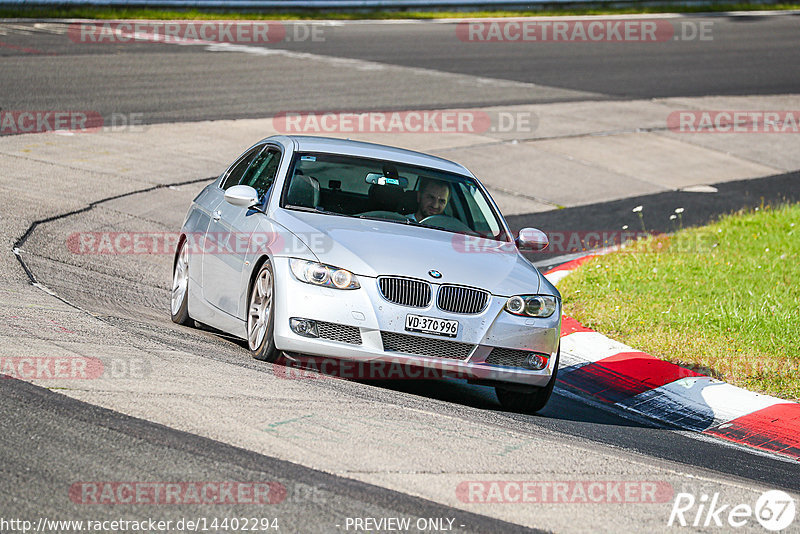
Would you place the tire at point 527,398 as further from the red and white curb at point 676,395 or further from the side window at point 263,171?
the side window at point 263,171

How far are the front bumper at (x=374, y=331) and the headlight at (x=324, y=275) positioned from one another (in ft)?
0.12

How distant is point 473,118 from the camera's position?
2009cm

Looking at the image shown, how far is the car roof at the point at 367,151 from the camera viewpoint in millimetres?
8359

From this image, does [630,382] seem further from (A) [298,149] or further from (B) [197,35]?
(B) [197,35]

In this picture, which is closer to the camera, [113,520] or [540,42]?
[113,520]

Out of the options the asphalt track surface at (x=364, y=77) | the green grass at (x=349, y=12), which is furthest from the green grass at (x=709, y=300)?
the green grass at (x=349, y=12)

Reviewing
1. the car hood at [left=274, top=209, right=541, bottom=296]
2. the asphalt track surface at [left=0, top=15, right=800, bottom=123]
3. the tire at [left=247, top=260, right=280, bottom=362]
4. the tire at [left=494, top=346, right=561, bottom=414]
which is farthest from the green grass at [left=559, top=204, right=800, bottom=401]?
the asphalt track surface at [left=0, top=15, right=800, bottom=123]

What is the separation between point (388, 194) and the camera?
26.8 ft

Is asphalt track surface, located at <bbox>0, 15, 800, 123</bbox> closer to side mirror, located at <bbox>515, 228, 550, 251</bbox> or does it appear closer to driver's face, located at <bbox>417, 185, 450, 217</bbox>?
driver's face, located at <bbox>417, 185, 450, 217</bbox>

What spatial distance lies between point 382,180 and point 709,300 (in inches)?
160

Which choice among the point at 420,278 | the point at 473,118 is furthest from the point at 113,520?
the point at 473,118

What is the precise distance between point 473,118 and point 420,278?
13584 millimetres

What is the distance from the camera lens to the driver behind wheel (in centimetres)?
818

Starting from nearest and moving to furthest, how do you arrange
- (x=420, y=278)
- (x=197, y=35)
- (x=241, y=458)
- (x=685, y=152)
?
(x=241, y=458), (x=420, y=278), (x=685, y=152), (x=197, y=35)
